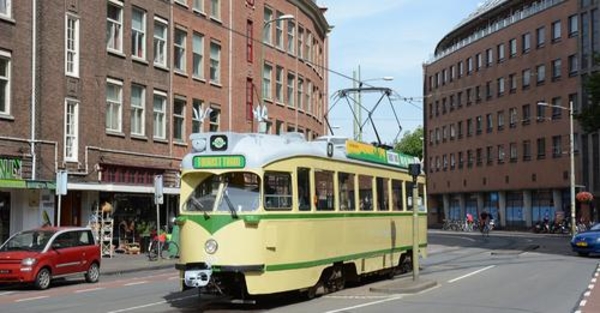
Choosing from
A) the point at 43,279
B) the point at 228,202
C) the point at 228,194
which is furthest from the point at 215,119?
the point at 228,202

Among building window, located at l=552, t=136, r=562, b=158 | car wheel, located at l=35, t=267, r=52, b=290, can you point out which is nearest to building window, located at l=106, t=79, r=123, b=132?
car wheel, located at l=35, t=267, r=52, b=290

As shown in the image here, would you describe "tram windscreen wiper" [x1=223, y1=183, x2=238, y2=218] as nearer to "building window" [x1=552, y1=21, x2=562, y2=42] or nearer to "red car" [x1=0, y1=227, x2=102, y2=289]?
"red car" [x1=0, y1=227, x2=102, y2=289]

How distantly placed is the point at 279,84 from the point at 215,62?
330 inches

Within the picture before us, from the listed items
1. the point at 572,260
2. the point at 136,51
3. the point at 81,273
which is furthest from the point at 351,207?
the point at 136,51

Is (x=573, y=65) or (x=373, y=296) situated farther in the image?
(x=573, y=65)

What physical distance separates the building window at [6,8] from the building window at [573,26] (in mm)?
47806

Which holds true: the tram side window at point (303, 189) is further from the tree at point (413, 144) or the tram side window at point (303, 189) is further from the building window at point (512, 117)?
the tree at point (413, 144)

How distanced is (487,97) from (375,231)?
61898 millimetres

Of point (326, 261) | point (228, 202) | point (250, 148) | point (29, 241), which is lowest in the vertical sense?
point (326, 261)

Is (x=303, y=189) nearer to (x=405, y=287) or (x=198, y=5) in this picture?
(x=405, y=287)

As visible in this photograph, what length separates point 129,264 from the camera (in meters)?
28.4

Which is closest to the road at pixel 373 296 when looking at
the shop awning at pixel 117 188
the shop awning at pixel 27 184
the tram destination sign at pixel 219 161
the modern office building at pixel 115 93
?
the tram destination sign at pixel 219 161

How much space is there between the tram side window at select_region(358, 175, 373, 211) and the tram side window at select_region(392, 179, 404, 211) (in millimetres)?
1723

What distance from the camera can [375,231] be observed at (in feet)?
61.5
